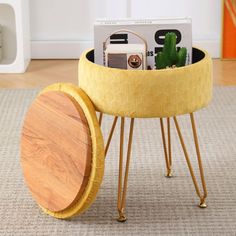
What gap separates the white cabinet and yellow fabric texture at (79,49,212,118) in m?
1.69

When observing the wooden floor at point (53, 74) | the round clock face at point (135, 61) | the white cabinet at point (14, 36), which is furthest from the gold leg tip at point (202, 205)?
the white cabinet at point (14, 36)

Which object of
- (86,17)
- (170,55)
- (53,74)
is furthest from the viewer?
(86,17)

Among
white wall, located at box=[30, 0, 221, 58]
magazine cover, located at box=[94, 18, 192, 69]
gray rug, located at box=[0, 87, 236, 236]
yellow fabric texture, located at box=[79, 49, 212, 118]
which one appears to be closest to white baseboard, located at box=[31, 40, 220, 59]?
white wall, located at box=[30, 0, 221, 58]

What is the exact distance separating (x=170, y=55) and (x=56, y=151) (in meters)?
0.43

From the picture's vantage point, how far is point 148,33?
77.1 inches

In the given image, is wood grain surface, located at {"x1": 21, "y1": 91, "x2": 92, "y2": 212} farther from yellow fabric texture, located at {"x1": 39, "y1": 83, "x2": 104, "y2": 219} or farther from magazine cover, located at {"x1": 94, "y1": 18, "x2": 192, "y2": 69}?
magazine cover, located at {"x1": 94, "y1": 18, "x2": 192, "y2": 69}

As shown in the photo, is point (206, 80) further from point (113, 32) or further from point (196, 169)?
point (196, 169)

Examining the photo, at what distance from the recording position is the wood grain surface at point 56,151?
185cm

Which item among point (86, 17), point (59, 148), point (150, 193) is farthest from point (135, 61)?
point (86, 17)

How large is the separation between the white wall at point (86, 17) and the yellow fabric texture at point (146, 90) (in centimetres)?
190

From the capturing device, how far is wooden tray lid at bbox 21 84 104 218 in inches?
72.6

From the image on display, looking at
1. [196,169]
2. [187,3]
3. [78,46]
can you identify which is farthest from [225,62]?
[196,169]

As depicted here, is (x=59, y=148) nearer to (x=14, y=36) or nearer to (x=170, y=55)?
(x=170, y=55)

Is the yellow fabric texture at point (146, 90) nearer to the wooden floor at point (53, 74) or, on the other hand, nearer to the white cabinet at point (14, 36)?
the wooden floor at point (53, 74)
